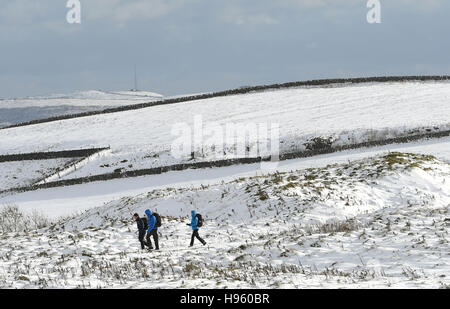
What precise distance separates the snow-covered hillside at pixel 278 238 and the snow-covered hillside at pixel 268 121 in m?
18.8

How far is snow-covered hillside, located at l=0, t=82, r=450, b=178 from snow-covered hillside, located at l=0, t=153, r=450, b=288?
1881 cm

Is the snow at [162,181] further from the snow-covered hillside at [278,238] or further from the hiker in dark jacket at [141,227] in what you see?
the hiker in dark jacket at [141,227]

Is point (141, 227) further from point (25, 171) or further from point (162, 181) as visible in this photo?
point (25, 171)

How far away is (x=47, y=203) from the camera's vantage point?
40156 mm

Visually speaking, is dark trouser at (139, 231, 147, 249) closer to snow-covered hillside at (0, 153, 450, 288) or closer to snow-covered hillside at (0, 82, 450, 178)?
snow-covered hillside at (0, 153, 450, 288)

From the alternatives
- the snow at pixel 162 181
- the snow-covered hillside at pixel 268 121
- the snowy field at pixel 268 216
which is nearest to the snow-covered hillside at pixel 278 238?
the snowy field at pixel 268 216

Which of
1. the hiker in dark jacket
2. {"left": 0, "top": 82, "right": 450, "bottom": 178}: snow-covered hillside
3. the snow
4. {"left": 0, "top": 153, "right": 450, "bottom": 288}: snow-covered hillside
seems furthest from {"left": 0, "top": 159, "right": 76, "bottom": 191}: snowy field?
the hiker in dark jacket

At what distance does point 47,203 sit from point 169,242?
769 inches

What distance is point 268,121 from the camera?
2500 inches

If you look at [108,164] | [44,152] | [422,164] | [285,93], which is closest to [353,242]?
[422,164]

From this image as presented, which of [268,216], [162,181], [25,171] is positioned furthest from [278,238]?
[25,171]

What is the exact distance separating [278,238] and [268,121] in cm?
4319

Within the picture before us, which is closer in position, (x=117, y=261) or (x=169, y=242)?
(x=117, y=261)
